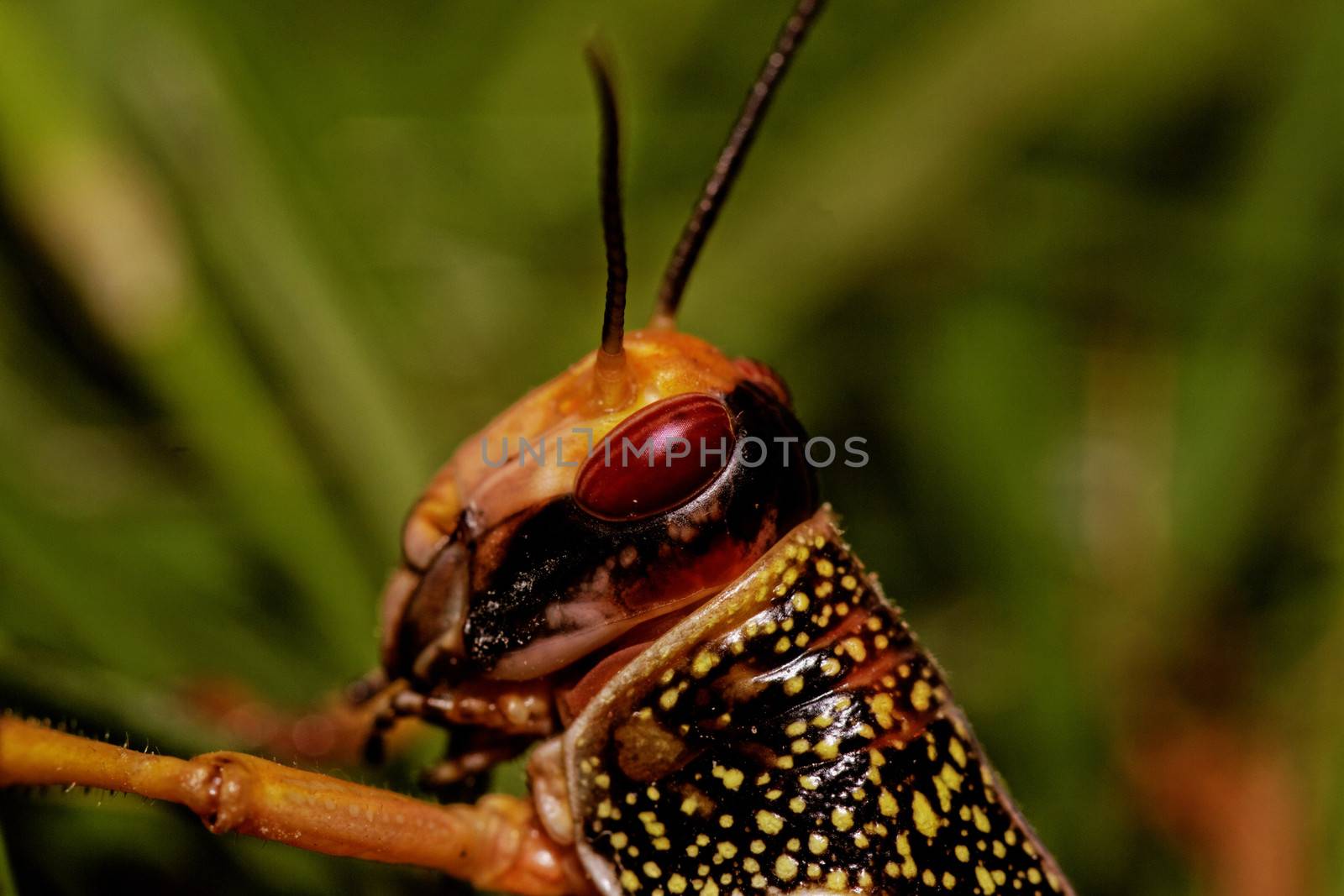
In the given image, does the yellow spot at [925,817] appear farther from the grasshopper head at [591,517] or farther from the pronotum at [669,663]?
the grasshopper head at [591,517]

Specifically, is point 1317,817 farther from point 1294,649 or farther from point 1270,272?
point 1270,272

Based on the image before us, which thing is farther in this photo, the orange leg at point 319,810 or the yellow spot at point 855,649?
the yellow spot at point 855,649

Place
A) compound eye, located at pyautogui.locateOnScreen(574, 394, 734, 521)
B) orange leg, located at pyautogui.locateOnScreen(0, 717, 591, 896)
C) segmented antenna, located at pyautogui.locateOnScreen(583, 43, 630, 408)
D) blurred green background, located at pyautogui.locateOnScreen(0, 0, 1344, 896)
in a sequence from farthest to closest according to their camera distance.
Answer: blurred green background, located at pyautogui.locateOnScreen(0, 0, 1344, 896)
compound eye, located at pyautogui.locateOnScreen(574, 394, 734, 521)
orange leg, located at pyautogui.locateOnScreen(0, 717, 591, 896)
segmented antenna, located at pyautogui.locateOnScreen(583, 43, 630, 408)

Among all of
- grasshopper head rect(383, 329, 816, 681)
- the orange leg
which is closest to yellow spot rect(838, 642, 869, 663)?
grasshopper head rect(383, 329, 816, 681)

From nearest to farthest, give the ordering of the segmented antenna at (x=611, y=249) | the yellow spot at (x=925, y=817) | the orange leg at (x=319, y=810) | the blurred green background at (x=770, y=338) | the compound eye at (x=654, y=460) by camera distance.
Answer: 1. the segmented antenna at (x=611, y=249)
2. the orange leg at (x=319, y=810)
3. the compound eye at (x=654, y=460)
4. the yellow spot at (x=925, y=817)
5. the blurred green background at (x=770, y=338)

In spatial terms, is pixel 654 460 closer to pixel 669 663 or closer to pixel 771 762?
pixel 669 663

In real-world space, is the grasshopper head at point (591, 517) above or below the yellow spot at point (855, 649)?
above

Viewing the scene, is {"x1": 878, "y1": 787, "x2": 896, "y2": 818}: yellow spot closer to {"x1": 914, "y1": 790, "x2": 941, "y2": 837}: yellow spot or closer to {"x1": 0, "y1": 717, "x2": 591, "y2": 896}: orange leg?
{"x1": 914, "y1": 790, "x2": 941, "y2": 837}: yellow spot

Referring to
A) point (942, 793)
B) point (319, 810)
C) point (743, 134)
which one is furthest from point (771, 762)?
point (743, 134)

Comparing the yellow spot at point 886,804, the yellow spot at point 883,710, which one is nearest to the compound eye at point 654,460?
the yellow spot at point 883,710

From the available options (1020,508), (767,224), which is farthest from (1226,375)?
(767,224)
